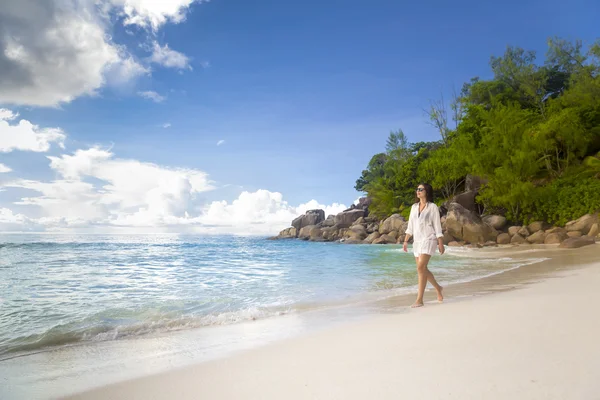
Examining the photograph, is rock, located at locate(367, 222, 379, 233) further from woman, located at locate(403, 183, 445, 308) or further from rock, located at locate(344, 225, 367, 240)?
woman, located at locate(403, 183, 445, 308)

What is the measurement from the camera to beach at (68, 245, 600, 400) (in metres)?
2.53

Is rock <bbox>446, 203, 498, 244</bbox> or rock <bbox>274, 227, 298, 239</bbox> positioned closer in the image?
rock <bbox>446, 203, 498, 244</bbox>

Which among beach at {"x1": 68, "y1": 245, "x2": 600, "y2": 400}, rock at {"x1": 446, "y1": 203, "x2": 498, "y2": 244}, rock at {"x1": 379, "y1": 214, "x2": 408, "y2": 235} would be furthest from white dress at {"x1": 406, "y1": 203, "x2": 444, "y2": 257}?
rock at {"x1": 379, "y1": 214, "x2": 408, "y2": 235}

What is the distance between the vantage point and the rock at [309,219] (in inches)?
2708

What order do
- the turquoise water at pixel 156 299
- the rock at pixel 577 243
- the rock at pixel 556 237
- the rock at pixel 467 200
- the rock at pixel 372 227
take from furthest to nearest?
the rock at pixel 372 227, the rock at pixel 467 200, the rock at pixel 556 237, the rock at pixel 577 243, the turquoise water at pixel 156 299

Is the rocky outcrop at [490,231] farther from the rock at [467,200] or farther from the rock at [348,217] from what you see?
the rock at [348,217]

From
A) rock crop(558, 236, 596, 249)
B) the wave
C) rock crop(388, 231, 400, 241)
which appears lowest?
the wave

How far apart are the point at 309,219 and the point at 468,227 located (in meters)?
44.6

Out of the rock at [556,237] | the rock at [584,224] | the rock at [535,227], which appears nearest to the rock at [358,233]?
the rock at [535,227]

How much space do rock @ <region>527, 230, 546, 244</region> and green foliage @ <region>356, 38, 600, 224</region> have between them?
3.75 metres

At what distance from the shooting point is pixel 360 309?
620 centimetres

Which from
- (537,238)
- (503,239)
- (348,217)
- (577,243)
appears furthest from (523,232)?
(348,217)

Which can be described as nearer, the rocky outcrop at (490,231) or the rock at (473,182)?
the rocky outcrop at (490,231)

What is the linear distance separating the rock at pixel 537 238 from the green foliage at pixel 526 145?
3747 mm
